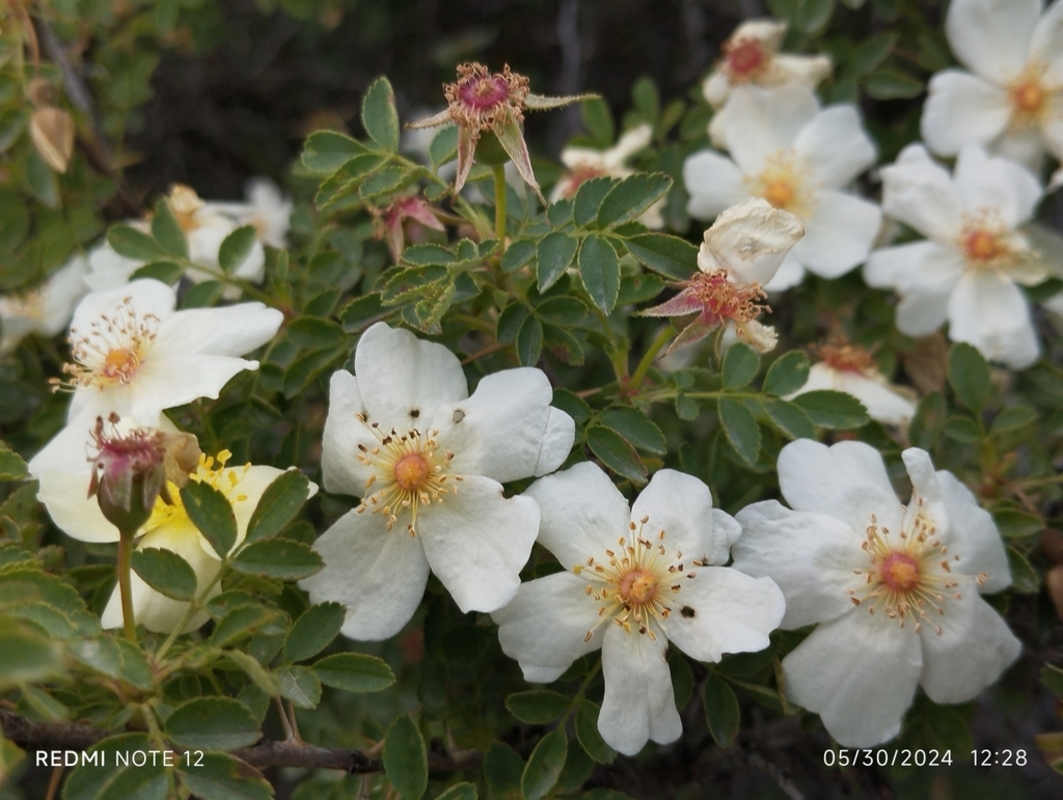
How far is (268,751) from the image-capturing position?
2.89 feet

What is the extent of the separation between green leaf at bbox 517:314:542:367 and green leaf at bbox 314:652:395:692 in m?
0.37

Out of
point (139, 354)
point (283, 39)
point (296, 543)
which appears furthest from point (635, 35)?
point (296, 543)

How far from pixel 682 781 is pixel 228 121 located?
2445 mm

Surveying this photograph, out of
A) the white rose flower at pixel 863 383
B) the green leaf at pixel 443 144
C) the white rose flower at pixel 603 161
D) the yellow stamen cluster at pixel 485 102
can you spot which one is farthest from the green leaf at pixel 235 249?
the white rose flower at pixel 863 383

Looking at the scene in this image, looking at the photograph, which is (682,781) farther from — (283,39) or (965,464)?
(283,39)

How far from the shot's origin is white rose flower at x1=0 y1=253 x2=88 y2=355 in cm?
143

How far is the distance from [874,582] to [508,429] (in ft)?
1.57

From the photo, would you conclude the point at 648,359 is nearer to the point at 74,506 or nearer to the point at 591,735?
the point at 591,735

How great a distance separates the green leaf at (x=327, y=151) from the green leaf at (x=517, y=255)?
0.28 metres

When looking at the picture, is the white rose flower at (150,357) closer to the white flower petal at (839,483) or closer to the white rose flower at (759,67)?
the white flower petal at (839,483)

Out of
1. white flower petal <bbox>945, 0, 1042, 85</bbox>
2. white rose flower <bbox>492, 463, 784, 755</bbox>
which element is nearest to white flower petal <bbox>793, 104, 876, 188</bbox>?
white flower petal <bbox>945, 0, 1042, 85</bbox>

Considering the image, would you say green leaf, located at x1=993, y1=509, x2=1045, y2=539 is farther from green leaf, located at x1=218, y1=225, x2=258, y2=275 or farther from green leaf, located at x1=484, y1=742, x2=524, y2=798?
green leaf, located at x1=218, y1=225, x2=258, y2=275

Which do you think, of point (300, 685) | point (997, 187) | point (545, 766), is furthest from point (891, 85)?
point (300, 685)

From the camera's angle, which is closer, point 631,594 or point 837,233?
point 631,594
